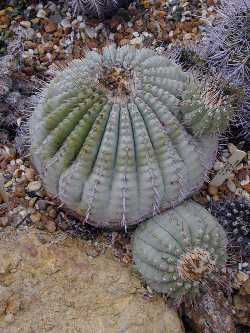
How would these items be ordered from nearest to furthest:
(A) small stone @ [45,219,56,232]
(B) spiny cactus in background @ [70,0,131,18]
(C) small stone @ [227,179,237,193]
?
(A) small stone @ [45,219,56,232]
(C) small stone @ [227,179,237,193]
(B) spiny cactus in background @ [70,0,131,18]

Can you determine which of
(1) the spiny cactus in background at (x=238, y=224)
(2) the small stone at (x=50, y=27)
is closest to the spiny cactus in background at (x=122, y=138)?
(1) the spiny cactus in background at (x=238, y=224)

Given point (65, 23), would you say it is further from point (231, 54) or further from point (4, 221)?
point (4, 221)

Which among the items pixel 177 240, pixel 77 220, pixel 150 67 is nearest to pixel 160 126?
pixel 150 67

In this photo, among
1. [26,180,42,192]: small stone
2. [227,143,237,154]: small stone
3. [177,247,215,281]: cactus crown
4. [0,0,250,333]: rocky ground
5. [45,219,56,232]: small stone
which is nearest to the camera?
[177,247,215,281]: cactus crown

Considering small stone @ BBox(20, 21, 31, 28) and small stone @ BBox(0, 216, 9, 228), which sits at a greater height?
small stone @ BBox(20, 21, 31, 28)

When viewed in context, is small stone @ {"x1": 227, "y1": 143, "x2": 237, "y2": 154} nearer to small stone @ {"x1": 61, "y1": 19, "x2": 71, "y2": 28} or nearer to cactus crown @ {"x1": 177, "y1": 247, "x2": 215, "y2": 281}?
cactus crown @ {"x1": 177, "y1": 247, "x2": 215, "y2": 281}

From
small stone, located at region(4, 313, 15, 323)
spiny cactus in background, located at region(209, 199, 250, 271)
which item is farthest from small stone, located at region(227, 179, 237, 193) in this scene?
small stone, located at region(4, 313, 15, 323)
